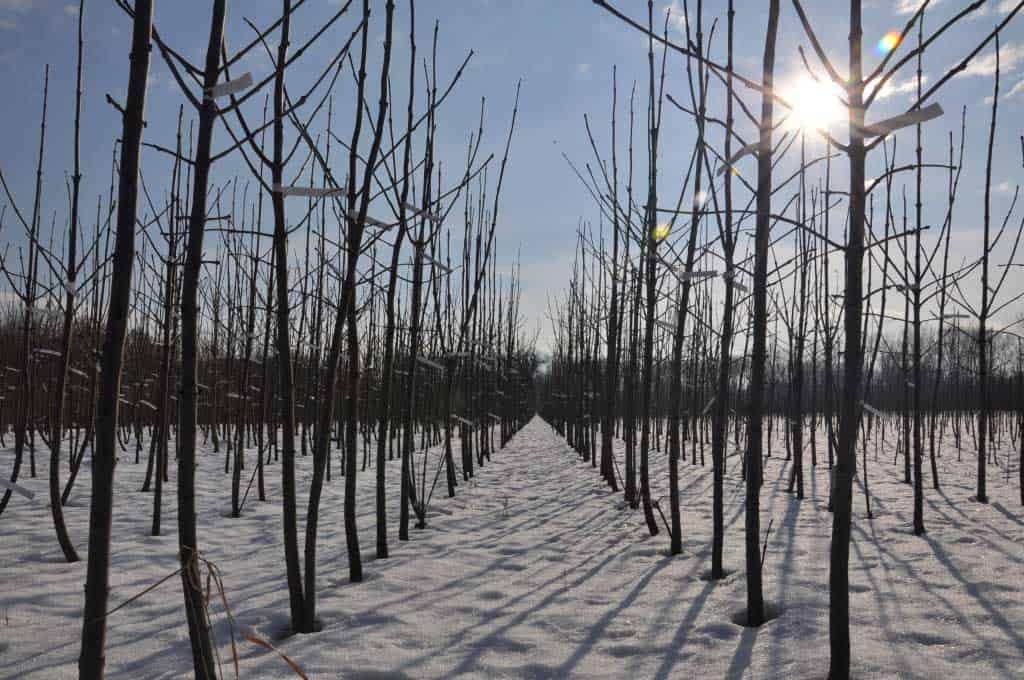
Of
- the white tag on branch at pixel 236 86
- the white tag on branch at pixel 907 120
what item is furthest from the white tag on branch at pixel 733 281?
the white tag on branch at pixel 236 86

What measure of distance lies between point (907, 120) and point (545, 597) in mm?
2116

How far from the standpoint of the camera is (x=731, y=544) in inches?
144

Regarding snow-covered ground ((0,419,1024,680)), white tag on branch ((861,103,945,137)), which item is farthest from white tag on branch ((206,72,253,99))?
snow-covered ground ((0,419,1024,680))

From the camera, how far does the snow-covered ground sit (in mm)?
1967

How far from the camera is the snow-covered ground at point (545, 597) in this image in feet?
6.45

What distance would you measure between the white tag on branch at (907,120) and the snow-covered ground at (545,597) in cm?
146

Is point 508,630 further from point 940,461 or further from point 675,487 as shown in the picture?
point 940,461

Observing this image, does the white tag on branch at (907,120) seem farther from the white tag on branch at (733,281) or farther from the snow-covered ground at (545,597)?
the snow-covered ground at (545,597)

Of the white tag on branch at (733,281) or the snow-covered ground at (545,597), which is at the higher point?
the white tag on branch at (733,281)

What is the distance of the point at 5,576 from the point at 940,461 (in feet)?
33.8

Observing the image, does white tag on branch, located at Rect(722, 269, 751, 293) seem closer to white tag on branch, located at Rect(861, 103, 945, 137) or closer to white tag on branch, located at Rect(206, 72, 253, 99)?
white tag on branch, located at Rect(861, 103, 945, 137)

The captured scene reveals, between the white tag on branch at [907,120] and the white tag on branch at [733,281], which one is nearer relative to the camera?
the white tag on branch at [907,120]

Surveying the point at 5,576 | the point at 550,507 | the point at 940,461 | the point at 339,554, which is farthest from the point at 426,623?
the point at 940,461

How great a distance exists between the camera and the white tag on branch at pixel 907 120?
53.9 inches
